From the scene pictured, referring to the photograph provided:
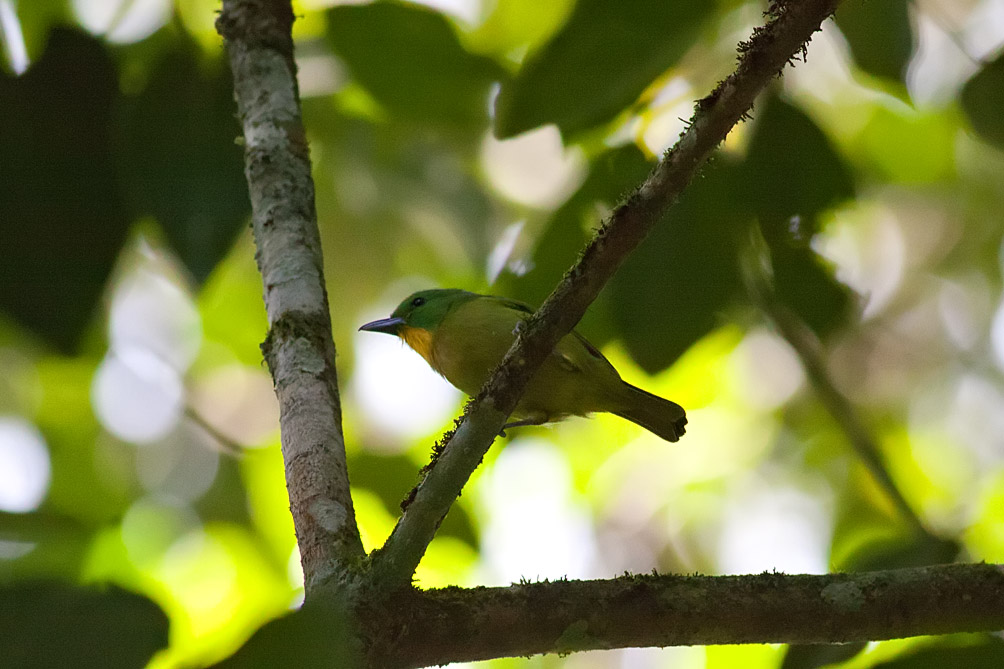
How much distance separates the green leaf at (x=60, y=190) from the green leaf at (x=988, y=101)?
2.33 m

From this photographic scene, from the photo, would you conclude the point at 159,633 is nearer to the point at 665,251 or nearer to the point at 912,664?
the point at 912,664

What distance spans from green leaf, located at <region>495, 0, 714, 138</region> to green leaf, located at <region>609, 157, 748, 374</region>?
1.35 ft

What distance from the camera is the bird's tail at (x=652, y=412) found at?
3375 mm

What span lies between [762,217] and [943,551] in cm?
103

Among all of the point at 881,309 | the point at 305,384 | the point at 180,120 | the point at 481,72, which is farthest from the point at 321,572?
the point at 881,309

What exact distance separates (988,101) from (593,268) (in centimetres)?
151

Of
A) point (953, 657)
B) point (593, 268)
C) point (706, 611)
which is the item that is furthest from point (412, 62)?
point (953, 657)

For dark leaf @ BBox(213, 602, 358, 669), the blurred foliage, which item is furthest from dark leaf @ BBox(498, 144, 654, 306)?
dark leaf @ BBox(213, 602, 358, 669)

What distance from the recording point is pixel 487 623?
5.98 ft

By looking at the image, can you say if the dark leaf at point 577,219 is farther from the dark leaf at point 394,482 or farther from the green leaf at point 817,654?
the green leaf at point 817,654

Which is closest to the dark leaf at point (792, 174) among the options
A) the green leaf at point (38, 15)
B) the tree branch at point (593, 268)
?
the tree branch at point (593, 268)

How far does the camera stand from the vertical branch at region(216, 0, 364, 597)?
6.33 feet

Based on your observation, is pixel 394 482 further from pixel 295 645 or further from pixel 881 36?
pixel 295 645

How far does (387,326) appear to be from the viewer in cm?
384
